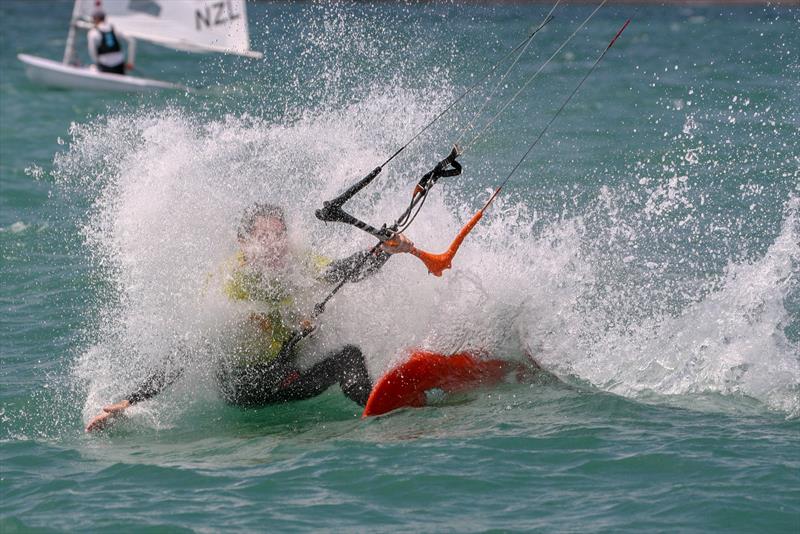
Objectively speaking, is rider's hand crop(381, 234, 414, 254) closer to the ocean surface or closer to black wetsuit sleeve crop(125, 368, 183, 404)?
the ocean surface

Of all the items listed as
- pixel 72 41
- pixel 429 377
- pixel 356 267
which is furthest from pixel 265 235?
pixel 72 41

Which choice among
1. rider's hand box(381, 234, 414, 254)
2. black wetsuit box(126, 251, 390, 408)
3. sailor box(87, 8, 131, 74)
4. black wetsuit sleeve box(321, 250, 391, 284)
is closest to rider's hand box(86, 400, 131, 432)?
black wetsuit box(126, 251, 390, 408)

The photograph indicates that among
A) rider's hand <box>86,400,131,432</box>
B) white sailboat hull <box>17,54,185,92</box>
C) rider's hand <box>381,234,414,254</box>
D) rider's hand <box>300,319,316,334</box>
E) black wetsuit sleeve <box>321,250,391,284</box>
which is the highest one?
white sailboat hull <box>17,54,185,92</box>

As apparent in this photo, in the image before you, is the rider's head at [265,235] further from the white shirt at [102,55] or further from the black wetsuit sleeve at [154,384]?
the white shirt at [102,55]

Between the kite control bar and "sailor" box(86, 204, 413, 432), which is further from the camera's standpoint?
"sailor" box(86, 204, 413, 432)

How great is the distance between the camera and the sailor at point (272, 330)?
19.9 ft

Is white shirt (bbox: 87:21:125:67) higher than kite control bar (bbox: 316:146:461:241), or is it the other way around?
white shirt (bbox: 87:21:125:67)

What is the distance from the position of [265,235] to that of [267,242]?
0.04 meters

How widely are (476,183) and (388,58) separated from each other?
4.26ft

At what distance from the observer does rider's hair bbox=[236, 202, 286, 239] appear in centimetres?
601

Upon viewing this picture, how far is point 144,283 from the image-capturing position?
22.1 feet

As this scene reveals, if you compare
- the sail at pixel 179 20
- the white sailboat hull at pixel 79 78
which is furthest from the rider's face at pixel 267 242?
the white sailboat hull at pixel 79 78

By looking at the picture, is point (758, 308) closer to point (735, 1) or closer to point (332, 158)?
point (332, 158)

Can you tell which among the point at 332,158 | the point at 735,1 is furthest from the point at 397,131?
the point at 735,1
